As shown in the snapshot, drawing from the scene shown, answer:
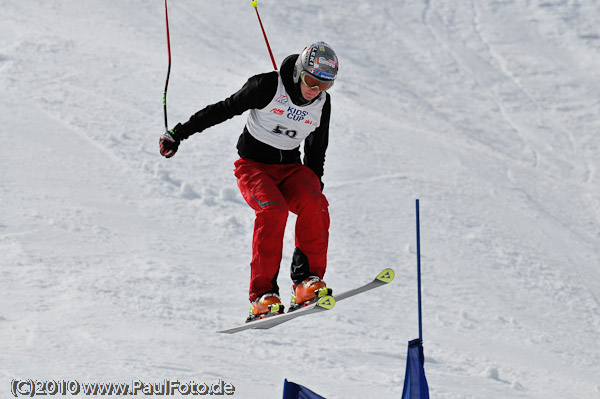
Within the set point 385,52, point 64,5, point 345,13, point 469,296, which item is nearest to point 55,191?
point 469,296

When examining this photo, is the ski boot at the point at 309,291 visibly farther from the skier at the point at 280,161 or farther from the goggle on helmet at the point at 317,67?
the goggle on helmet at the point at 317,67

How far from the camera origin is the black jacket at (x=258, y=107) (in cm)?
519

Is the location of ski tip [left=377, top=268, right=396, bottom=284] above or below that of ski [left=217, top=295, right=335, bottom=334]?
above

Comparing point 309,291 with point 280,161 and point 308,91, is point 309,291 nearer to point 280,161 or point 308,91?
point 280,161

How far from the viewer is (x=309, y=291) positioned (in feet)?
17.3

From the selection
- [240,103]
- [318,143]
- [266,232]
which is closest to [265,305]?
[266,232]

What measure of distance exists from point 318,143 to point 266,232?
0.74m

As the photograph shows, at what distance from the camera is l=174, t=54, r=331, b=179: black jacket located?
519cm

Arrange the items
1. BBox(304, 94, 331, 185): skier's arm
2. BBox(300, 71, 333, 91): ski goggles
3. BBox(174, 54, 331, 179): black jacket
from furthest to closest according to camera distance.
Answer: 1. BBox(304, 94, 331, 185): skier's arm
2. BBox(174, 54, 331, 179): black jacket
3. BBox(300, 71, 333, 91): ski goggles

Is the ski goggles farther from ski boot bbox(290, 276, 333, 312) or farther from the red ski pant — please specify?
ski boot bbox(290, 276, 333, 312)

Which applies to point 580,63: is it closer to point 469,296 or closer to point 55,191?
point 469,296

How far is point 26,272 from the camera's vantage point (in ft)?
31.8

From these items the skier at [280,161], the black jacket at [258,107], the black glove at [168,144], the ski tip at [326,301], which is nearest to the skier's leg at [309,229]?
the skier at [280,161]

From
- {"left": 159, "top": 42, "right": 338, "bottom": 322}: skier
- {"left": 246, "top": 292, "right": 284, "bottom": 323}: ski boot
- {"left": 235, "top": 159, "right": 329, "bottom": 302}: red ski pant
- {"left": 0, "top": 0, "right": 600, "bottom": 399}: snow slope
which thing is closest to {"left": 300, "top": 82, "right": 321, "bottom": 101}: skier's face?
{"left": 159, "top": 42, "right": 338, "bottom": 322}: skier
